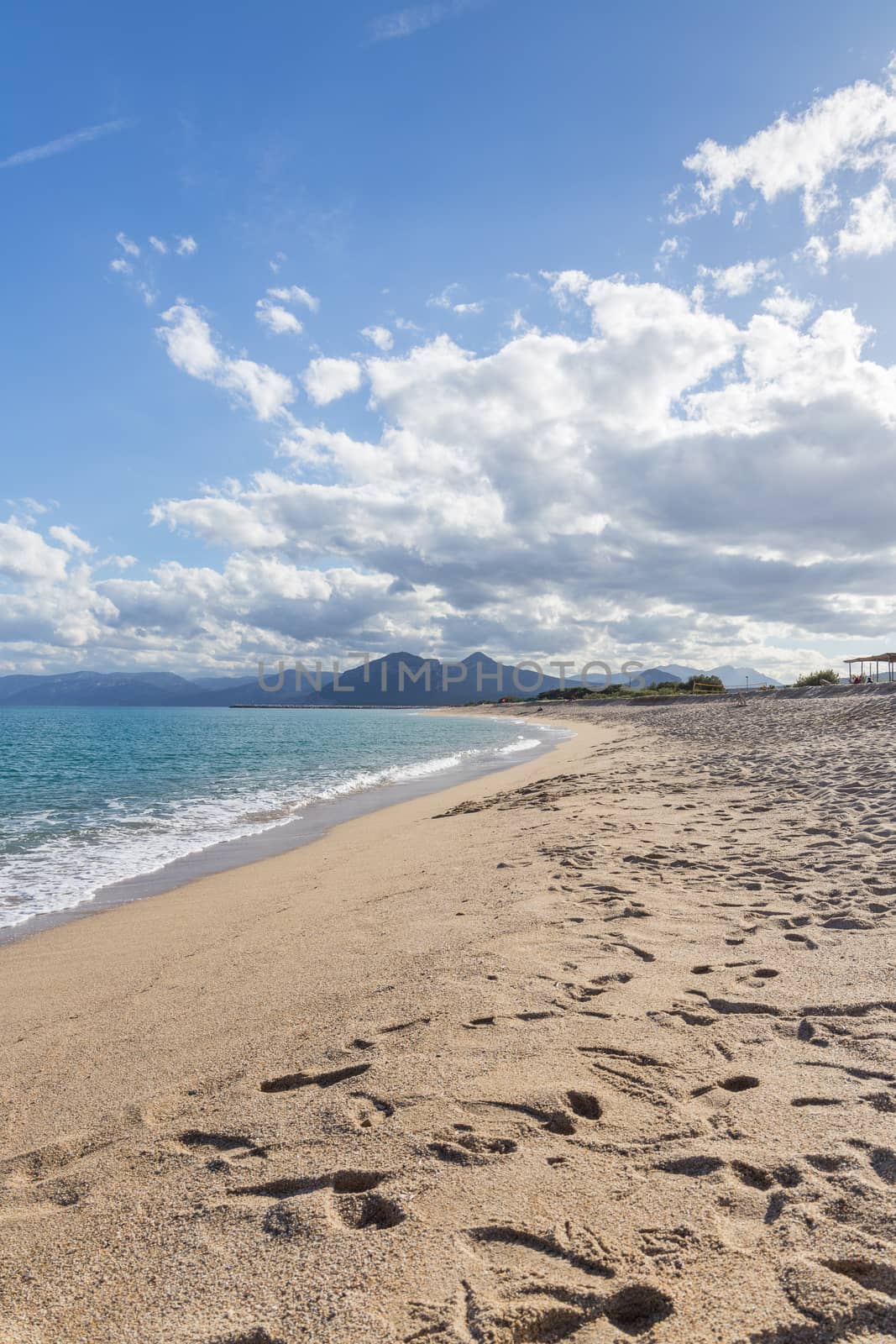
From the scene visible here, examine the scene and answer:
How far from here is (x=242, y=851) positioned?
12375 mm

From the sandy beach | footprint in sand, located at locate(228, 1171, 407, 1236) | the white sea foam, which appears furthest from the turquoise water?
footprint in sand, located at locate(228, 1171, 407, 1236)

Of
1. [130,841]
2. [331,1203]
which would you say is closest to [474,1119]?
[331,1203]

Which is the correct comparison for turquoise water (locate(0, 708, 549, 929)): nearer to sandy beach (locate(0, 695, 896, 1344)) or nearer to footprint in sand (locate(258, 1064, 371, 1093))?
sandy beach (locate(0, 695, 896, 1344))

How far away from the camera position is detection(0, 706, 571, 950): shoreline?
8633mm

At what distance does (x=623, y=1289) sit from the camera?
2193mm

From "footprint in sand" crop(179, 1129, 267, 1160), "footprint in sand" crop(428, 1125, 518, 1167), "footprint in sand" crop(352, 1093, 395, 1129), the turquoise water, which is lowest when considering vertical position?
the turquoise water

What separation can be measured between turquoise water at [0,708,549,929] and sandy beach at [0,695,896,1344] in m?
4.25

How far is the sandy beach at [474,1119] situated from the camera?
2.22 metres

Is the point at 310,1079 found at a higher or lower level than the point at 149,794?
higher

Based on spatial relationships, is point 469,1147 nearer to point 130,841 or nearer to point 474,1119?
point 474,1119

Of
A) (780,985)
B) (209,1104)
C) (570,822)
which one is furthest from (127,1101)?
(570,822)

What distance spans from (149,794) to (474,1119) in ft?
62.3

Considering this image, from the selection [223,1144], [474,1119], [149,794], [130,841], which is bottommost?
[149,794]

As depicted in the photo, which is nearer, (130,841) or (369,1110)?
(369,1110)
